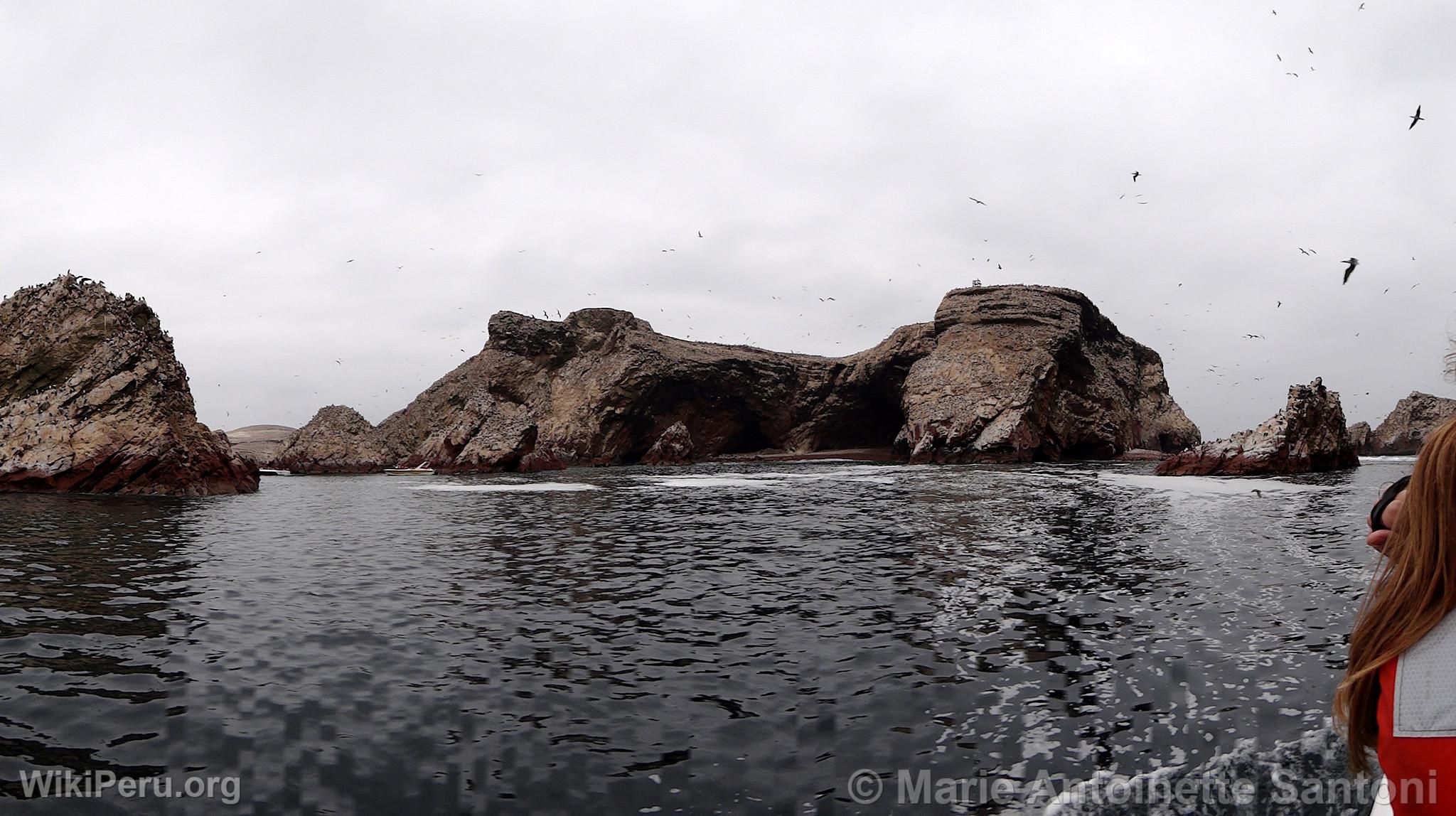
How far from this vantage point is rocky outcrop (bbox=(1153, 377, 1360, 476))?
42.3 meters

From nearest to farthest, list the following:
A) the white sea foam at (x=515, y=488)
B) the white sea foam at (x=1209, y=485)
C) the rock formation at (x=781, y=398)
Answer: the white sea foam at (x=1209, y=485)
the white sea foam at (x=515, y=488)
the rock formation at (x=781, y=398)

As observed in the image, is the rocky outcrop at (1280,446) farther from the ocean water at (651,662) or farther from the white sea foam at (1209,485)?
the ocean water at (651,662)

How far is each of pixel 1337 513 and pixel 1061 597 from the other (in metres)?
16.7

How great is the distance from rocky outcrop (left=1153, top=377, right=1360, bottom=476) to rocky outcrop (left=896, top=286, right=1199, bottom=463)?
21.6 metres

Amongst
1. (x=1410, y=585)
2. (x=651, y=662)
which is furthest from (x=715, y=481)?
(x=1410, y=585)

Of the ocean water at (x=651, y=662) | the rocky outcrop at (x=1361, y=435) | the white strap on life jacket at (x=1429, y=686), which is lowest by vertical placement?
the ocean water at (x=651, y=662)

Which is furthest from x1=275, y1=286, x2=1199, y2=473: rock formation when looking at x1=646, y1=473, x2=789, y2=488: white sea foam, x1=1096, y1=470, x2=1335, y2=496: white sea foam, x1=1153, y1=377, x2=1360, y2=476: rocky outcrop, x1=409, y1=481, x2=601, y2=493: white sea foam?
x1=1096, y1=470, x2=1335, y2=496: white sea foam

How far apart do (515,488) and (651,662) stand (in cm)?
3315

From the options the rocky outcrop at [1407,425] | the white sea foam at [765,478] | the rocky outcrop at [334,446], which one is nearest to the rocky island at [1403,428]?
the rocky outcrop at [1407,425]

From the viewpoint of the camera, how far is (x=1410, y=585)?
2.27 meters

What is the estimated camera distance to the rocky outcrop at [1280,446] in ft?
139

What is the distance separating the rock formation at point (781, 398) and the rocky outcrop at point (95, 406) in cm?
2491

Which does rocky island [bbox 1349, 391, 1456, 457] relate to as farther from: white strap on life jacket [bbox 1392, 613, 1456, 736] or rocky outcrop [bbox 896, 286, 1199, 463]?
white strap on life jacket [bbox 1392, 613, 1456, 736]

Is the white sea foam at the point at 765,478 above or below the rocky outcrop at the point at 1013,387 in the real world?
below
